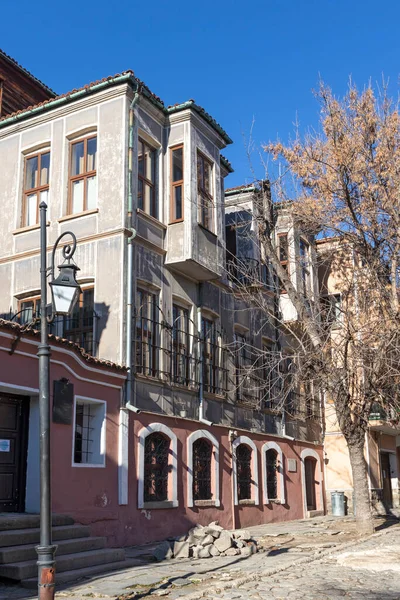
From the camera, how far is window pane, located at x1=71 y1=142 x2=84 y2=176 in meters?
16.2

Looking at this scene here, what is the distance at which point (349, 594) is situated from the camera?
8.34 m

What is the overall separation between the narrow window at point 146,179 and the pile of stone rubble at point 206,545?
7504 mm

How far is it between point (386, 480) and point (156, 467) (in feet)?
47.5

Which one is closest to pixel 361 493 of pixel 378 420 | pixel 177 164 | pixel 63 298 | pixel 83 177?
pixel 378 420

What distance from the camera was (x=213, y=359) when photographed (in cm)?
1769

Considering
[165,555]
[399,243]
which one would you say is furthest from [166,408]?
[399,243]

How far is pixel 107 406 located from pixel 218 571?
4.29 m

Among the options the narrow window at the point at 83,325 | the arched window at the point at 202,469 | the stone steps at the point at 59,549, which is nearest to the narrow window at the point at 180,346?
the arched window at the point at 202,469

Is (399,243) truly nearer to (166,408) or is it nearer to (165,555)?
(166,408)

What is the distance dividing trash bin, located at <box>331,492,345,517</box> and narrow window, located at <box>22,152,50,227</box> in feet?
45.7

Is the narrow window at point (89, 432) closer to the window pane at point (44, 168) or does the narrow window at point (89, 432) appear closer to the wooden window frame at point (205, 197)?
the wooden window frame at point (205, 197)

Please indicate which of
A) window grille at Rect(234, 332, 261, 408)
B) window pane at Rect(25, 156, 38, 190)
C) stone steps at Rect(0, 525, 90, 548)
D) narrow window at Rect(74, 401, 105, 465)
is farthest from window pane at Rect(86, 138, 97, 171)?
stone steps at Rect(0, 525, 90, 548)

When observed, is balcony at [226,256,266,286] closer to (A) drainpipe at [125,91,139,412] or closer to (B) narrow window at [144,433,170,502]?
(A) drainpipe at [125,91,139,412]

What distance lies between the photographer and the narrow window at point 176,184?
1666 centimetres
